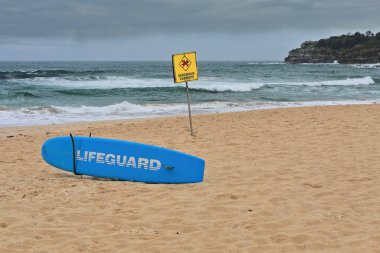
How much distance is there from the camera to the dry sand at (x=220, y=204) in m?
3.51

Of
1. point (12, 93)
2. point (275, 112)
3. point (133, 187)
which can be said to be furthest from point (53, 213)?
point (12, 93)

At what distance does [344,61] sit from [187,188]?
95.2 metres

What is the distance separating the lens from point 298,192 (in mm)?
4844

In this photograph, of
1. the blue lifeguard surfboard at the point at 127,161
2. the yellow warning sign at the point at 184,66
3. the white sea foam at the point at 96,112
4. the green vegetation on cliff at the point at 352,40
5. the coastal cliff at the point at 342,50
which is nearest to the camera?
the blue lifeguard surfboard at the point at 127,161

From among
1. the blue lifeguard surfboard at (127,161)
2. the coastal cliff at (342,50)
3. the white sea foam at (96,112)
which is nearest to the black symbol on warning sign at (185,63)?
the blue lifeguard surfboard at (127,161)

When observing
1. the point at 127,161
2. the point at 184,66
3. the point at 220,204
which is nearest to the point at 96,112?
the point at 184,66

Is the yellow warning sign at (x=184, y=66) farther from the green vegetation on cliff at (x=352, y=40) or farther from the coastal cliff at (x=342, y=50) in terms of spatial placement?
the green vegetation on cliff at (x=352, y=40)

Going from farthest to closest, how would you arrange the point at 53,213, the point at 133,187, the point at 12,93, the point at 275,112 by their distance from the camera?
1. the point at 12,93
2. the point at 275,112
3. the point at 133,187
4. the point at 53,213

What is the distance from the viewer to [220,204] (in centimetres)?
449

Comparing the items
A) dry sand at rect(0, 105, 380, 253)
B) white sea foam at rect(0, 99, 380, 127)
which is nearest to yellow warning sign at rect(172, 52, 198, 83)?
dry sand at rect(0, 105, 380, 253)

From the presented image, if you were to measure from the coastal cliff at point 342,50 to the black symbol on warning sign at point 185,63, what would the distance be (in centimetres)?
8845

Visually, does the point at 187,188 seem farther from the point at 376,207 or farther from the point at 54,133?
the point at 54,133

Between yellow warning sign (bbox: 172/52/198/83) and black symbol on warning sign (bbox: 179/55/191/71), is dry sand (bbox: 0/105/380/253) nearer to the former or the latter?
yellow warning sign (bbox: 172/52/198/83)

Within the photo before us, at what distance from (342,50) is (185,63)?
104 metres
